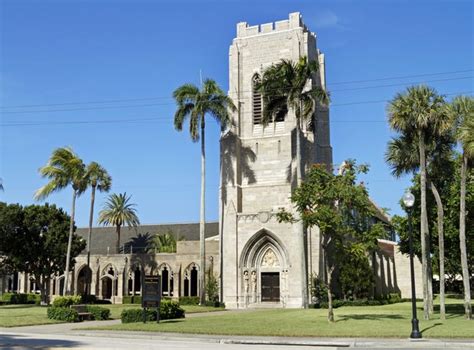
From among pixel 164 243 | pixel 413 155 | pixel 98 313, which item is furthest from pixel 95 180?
pixel 413 155

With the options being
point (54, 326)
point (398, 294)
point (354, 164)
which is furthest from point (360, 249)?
point (398, 294)

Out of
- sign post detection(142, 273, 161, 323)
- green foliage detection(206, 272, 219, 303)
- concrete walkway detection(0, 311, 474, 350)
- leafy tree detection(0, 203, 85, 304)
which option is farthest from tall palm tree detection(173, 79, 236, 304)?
concrete walkway detection(0, 311, 474, 350)

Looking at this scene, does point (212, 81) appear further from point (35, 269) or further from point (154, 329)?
point (154, 329)

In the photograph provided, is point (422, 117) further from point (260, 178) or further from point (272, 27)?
point (272, 27)

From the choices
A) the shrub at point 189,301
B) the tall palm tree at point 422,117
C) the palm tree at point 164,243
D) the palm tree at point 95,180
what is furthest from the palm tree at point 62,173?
the tall palm tree at point 422,117

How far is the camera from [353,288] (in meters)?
48.3

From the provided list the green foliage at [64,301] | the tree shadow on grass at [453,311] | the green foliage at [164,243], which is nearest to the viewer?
the tree shadow on grass at [453,311]

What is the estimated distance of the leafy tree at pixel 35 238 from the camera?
4950 centimetres

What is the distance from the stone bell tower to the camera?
46.9 meters

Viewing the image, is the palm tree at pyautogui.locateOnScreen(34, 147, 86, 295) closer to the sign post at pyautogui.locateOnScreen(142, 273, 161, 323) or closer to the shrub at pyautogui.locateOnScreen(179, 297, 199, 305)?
the shrub at pyautogui.locateOnScreen(179, 297, 199, 305)

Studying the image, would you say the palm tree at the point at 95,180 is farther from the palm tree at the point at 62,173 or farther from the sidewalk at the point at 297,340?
the sidewalk at the point at 297,340

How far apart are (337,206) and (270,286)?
2133cm

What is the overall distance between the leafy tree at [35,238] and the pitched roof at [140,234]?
16.9m

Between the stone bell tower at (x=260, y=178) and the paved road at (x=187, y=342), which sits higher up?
the stone bell tower at (x=260, y=178)
